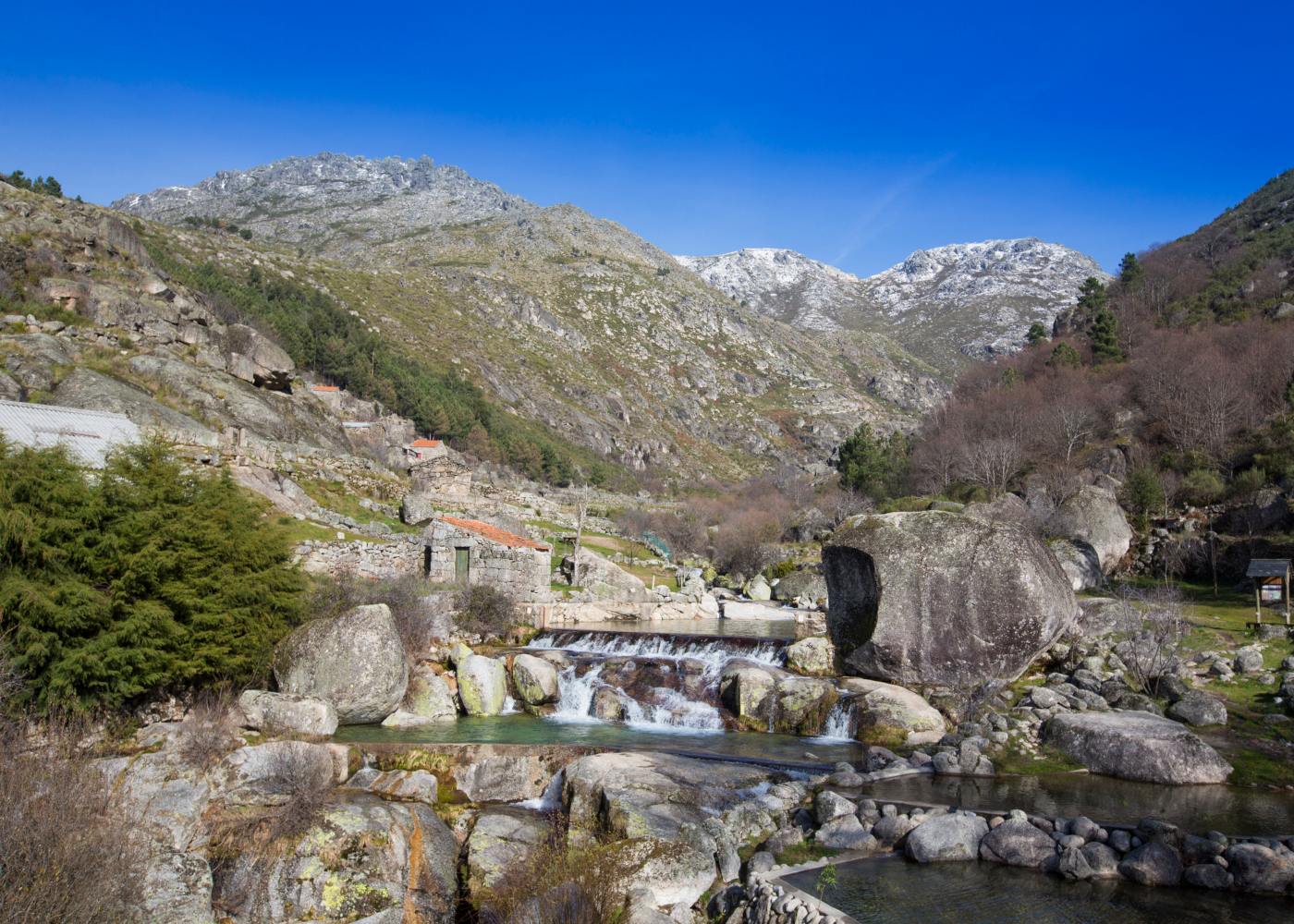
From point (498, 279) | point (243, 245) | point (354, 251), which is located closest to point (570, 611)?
point (243, 245)

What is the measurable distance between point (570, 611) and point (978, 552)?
1861 centimetres

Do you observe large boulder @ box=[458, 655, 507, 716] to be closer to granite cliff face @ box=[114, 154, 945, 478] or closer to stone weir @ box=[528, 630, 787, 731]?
stone weir @ box=[528, 630, 787, 731]

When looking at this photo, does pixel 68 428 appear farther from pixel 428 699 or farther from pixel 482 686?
pixel 482 686

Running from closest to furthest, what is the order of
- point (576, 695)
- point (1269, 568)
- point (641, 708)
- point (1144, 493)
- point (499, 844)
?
point (499, 844)
point (641, 708)
point (576, 695)
point (1269, 568)
point (1144, 493)

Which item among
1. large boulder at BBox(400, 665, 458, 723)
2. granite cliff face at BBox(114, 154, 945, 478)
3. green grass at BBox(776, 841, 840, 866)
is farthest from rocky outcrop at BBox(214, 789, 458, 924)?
granite cliff face at BBox(114, 154, 945, 478)

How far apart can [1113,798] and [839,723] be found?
6.25 meters

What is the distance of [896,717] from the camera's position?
675 inches

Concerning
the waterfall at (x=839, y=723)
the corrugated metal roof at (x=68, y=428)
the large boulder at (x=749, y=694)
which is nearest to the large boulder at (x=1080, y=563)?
the waterfall at (x=839, y=723)

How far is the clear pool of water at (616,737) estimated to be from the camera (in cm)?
1623

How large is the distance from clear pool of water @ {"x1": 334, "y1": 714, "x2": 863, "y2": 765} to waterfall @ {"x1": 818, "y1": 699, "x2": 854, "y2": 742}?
0.42m

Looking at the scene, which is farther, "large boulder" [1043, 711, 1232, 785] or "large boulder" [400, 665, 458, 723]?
"large boulder" [400, 665, 458, 723]

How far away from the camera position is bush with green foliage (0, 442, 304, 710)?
12.8 m

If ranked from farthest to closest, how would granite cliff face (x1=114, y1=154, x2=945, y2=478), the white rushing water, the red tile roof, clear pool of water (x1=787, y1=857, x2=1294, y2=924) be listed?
1. granite cliff face (x1=114, y1=154, x2=945, y2=478)
2. the red tile roof
3. the white rushing water
4. clear pool of water (x1=787, y1=857, x2=1294, y2=924)

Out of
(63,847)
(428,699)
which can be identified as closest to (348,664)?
(428,699)
